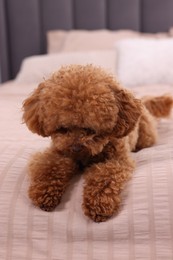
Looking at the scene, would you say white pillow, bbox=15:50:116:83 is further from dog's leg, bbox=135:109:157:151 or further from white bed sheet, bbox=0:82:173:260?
white bed sheet, bbox=0:82:173:260

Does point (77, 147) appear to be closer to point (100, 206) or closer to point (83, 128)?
point (83, 128)

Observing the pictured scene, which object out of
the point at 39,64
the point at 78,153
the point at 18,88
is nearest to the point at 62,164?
the point at 78,153

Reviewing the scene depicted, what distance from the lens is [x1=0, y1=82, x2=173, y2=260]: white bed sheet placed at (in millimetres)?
911

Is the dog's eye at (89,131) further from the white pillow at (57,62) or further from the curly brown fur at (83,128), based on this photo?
the white pillow at (57,62)

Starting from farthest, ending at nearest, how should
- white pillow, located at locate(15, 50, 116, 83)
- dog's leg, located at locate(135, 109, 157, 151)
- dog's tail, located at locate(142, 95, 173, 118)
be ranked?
white pillow, located at locate(15, 50, 116, 83) → dog's tail, located at locate(142, 95, 173, 118) → dog's leg, located at locate(135, 109, 157, 151)

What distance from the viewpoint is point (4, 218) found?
3.26 feet

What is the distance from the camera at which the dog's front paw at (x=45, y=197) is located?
38.0 inches

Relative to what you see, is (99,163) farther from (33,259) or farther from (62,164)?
(33,259)

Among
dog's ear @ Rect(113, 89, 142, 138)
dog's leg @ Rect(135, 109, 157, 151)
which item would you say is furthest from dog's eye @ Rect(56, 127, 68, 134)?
dog's leg @ Rect(135, 109, 157, 151)

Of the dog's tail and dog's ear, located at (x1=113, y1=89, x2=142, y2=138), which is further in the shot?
the dog's tail

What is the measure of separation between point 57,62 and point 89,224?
1.81m

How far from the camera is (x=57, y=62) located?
2609mm

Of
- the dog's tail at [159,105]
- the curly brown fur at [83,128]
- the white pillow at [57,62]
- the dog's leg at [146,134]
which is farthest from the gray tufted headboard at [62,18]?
the curly brown fur at [83,128]

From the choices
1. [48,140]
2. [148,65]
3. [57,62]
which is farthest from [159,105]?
[57,62]
